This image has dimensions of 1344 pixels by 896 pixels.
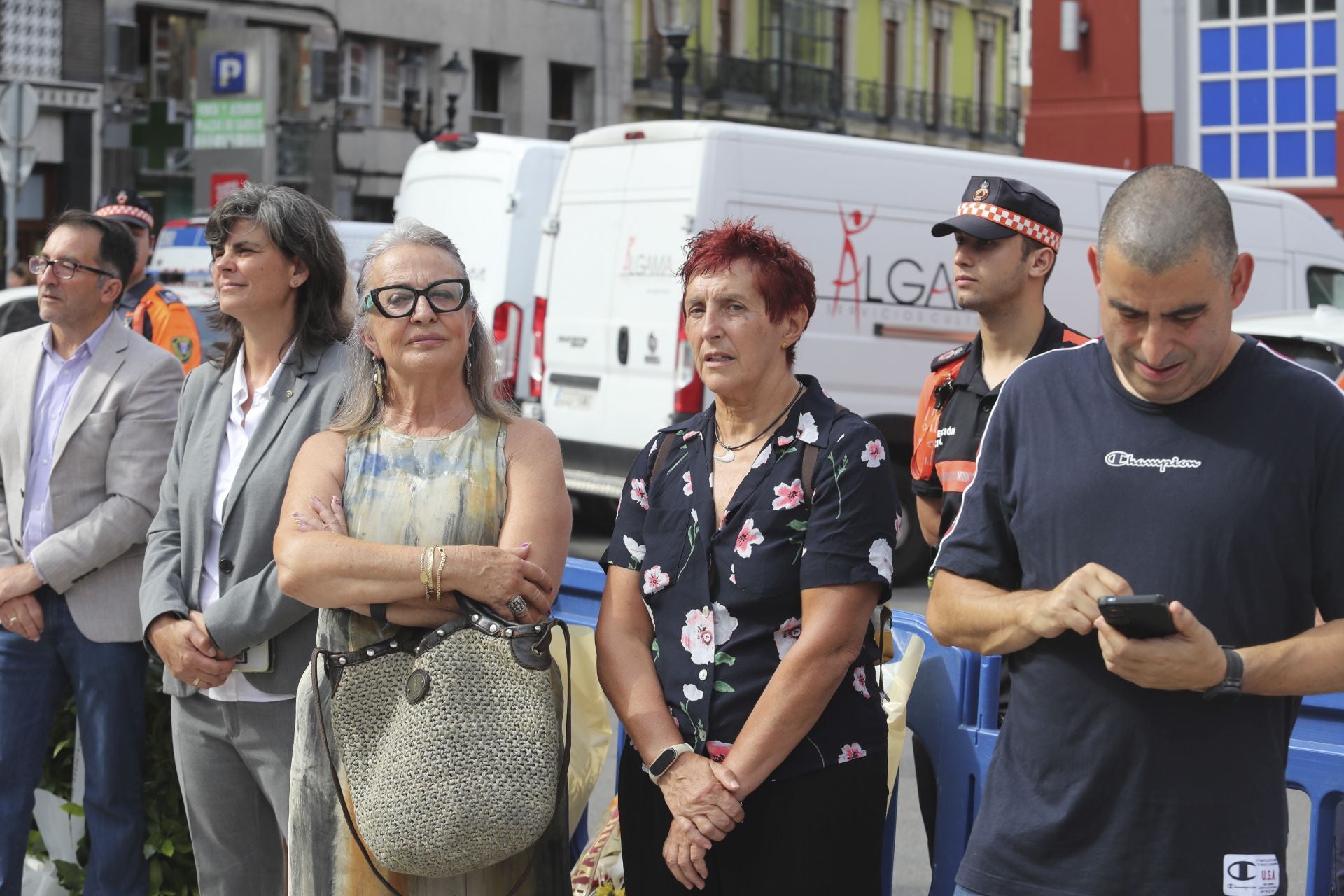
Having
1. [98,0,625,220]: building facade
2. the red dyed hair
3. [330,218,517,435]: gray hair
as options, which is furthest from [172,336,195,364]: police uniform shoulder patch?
[98,0,625,220]: building facade

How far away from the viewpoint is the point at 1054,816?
2543mm

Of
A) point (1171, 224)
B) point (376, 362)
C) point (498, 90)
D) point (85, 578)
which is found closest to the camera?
point (1171, 224)

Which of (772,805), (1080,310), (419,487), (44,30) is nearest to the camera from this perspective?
(772,805)

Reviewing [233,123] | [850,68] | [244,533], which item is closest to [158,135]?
[233,123]

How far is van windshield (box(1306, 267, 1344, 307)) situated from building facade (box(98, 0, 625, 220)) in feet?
53.2

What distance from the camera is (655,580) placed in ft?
10.5

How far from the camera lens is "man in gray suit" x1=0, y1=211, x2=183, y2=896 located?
14.1 feet

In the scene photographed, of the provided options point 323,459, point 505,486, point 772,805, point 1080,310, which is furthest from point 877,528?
point 1080,310

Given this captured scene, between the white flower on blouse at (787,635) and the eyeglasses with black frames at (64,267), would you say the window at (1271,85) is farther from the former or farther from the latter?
the white flower on blouse at (787,635)

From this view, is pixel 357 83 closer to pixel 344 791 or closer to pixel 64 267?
pixel 64 267

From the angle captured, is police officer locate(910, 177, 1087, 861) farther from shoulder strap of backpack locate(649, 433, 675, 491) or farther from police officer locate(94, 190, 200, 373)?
police officer locate(94, 190, 200, 373)

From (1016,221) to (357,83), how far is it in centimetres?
3182

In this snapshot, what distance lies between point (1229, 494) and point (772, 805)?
110 centimetres

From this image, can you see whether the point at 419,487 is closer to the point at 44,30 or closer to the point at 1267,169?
the point at 1267,169
